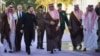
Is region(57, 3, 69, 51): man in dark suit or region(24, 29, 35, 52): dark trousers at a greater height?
region(57, 3, 69, 51): man in dark suit

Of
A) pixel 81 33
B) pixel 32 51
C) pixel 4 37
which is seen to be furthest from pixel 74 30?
pixel 4 37

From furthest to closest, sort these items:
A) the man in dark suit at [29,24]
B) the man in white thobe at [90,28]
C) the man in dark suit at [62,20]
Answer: the man in white thobe at [90,28] → the man in dark suit at [62,20] → the man in dark suit at [29,24]

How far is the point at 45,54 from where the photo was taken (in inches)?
196

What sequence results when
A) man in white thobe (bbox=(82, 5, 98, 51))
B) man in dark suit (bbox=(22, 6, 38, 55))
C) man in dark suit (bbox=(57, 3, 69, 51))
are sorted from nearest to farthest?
man in dark suit (bbox=(22, 6, 38, 55)) → man in dark suit (bbox=(57, 3, 69, 51)) → man in white thobe (bbox=(82, 5, 98, 51))

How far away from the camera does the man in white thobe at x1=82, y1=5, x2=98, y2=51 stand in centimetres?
516

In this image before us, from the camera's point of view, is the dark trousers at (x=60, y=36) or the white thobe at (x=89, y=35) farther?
the white thobe at (x=89, y=35)

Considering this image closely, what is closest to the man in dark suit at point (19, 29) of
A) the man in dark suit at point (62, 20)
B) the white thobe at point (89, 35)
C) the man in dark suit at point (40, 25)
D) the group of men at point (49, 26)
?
the group of men at point (49, 26)

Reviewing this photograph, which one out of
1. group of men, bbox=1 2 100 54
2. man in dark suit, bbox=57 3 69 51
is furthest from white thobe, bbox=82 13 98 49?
man in dark suit, bbox=57 3 69 51

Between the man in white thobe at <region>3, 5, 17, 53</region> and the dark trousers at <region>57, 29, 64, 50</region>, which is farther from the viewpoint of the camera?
the dark trousers at <region>57, 29, 64, 50</region>

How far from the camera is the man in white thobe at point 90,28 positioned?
516 cm

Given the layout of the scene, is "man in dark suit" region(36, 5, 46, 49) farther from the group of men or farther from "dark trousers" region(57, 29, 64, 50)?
"dark trousers" region(57, 29, 64, 50)

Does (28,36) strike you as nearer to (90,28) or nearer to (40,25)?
(40,25)

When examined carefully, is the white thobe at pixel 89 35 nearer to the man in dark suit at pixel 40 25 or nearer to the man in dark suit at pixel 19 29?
the man in dark suit at pixel 40 25

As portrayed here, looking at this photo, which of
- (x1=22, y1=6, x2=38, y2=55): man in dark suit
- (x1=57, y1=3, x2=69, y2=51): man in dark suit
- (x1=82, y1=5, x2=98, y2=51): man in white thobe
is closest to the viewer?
(x1=22, y1=6, x2=38, y2=55): man in dark suit
